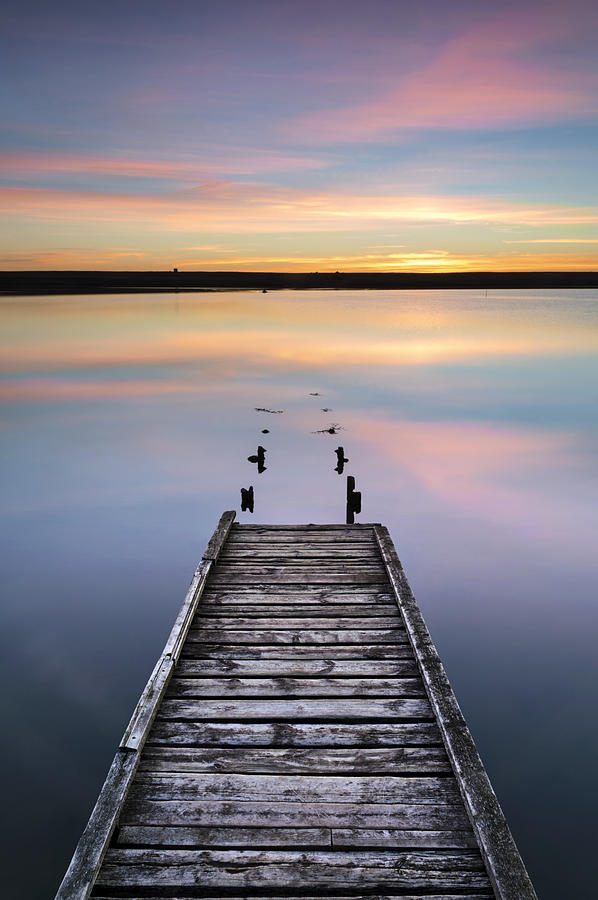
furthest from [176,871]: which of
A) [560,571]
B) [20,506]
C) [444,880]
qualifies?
[20,506]

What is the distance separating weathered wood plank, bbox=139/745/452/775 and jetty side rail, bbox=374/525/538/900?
6.4 inches

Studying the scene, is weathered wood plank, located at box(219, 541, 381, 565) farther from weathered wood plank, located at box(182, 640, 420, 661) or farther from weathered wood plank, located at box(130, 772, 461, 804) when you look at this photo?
weathered wood plank, located at box(130, 772, 461, 804)

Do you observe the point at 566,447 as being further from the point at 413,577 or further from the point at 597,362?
the point at 597,362

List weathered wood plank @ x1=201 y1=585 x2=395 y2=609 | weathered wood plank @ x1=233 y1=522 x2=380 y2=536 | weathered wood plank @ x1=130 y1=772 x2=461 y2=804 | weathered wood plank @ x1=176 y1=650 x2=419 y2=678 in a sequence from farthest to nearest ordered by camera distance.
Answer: weathered wood plank @ x1=233 y1=522 x2=380 y2=536 < weathered wood plank @ x1=201 y1=585 x2=395 y2=609 < weathered wood plank @ x1=176 y1=650 x2=419 y2=678 < weathered wood plank @ x1=130 y1=772 x2=461 y2=804

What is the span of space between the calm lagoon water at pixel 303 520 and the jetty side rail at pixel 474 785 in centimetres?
144

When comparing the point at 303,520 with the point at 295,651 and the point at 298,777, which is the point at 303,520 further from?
the point at 298,777

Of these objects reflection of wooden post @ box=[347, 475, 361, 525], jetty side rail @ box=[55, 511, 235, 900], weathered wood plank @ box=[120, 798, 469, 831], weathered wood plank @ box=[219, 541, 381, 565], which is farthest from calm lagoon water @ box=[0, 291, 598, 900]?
weathered wood plank @ box=[120, 798, 469, 831]

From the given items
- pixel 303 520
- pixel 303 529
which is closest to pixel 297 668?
pixel 303 529

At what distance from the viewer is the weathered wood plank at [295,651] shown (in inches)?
233

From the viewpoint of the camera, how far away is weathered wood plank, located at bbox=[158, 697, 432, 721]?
4.98m

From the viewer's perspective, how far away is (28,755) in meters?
6.13

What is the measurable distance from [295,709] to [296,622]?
5.26ft

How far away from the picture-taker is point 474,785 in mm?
4125

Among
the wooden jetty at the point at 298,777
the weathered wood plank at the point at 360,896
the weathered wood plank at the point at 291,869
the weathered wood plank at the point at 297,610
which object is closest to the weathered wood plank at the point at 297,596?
the weathered wood plank at the point at 297,610
